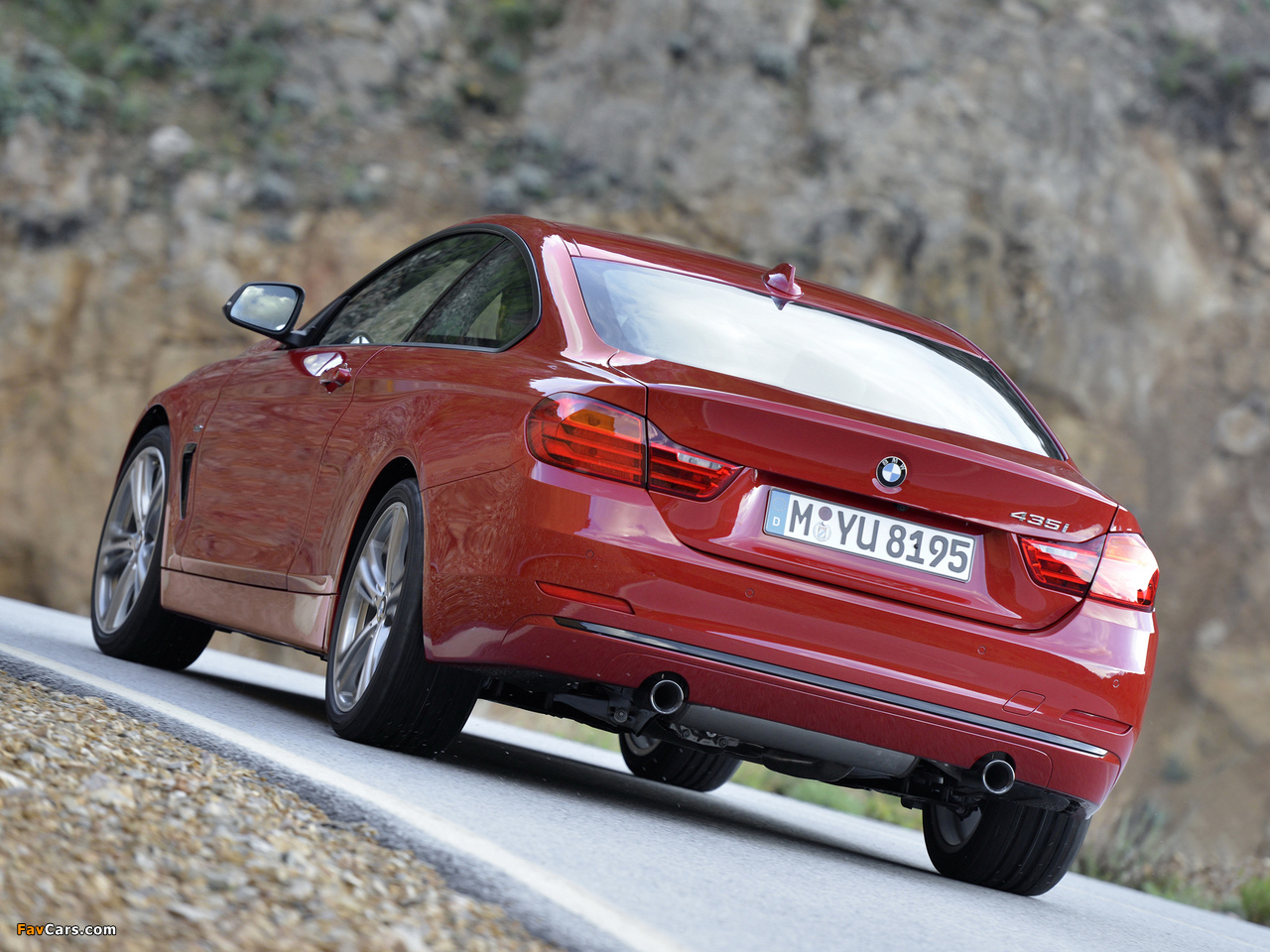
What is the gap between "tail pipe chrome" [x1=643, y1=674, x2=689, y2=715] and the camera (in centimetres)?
458

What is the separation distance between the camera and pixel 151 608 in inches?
288

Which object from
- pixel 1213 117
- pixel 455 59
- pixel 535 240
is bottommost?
pixel 535 240

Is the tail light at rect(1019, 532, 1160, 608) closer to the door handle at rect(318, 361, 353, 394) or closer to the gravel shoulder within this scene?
the gravel shoulder

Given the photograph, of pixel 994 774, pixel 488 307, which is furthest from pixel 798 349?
pixel 994 774

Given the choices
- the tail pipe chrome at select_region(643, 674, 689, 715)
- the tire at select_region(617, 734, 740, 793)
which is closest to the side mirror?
the tire at select_region(617, 734, 740, 793)

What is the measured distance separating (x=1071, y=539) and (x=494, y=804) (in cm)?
175

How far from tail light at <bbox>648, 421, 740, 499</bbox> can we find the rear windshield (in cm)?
43

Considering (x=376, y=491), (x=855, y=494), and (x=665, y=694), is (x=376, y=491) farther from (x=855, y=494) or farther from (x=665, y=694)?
(x=855, y=494)

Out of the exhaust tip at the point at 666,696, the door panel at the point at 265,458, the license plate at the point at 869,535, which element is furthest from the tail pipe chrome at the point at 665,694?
the door panel at the point at 265,458

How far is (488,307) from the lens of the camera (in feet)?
18.0

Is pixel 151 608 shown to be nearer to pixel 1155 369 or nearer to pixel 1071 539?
pixel 1071 539

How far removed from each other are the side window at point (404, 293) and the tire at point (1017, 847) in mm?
2495

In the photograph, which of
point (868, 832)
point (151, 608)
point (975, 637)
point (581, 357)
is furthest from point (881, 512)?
point (151, 608)

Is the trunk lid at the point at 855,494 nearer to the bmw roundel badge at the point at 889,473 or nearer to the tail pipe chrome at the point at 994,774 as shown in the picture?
the bmw roundel badge at the point at 889,473
